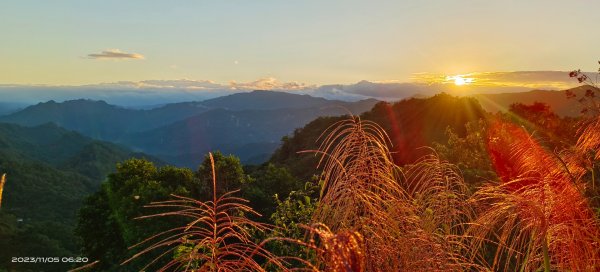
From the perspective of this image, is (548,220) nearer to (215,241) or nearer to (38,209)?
(215,241)

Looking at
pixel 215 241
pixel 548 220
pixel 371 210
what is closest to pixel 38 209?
pixel 215 241

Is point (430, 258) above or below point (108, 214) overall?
above

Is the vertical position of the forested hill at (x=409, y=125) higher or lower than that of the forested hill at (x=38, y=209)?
higher

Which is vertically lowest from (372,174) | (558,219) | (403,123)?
(403,123)

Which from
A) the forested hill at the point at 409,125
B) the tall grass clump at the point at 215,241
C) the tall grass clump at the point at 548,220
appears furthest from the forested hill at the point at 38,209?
the tall grass clump at the point at 548,220

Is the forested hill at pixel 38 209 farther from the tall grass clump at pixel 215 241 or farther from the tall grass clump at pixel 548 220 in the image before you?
the tall grass clump at pixel 548 220

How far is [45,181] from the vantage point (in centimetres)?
17038

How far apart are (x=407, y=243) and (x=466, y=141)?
2793 centimetres

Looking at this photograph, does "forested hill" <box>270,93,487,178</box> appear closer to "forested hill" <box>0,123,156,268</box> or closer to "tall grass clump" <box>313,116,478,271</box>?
"forested hill" <box>0,123,156,268</box>

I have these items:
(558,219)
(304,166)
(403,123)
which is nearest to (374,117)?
(403,123)

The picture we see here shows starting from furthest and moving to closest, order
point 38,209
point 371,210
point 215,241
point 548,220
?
point 38,209 → point 548,220 → point 371,210 → point 215,241

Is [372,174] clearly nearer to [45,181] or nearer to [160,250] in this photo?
[160,250]

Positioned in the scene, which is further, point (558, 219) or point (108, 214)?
point (108, 214)

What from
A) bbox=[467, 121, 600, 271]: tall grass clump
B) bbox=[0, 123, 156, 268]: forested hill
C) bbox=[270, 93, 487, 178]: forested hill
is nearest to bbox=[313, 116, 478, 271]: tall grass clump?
bbox=[467, 121, 600, 271]: tall grass clump
